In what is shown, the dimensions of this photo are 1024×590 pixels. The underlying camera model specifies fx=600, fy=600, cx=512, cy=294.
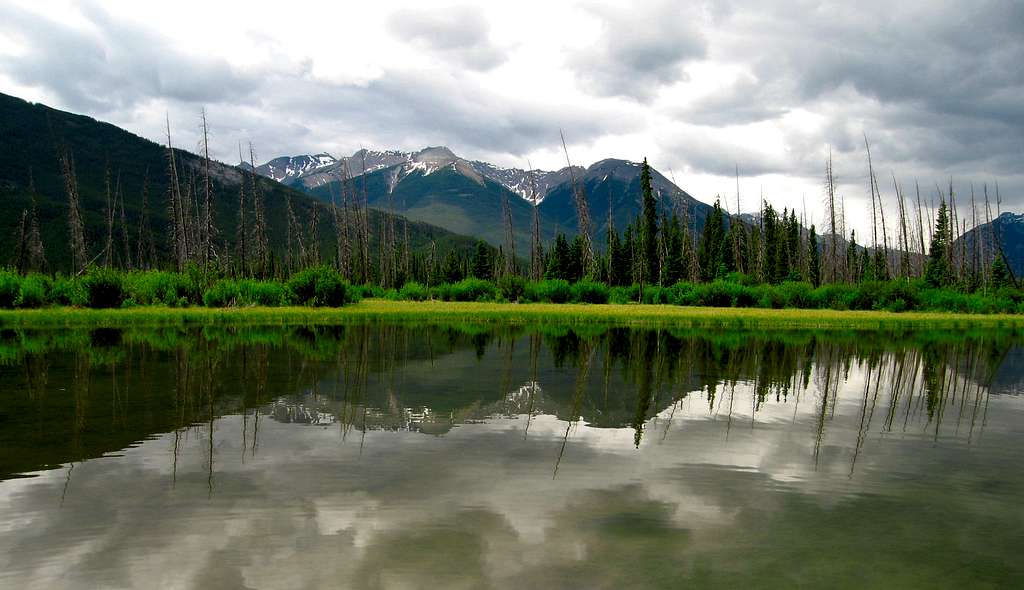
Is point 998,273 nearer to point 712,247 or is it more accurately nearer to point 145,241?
point 712,247

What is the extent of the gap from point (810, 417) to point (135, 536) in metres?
13.4

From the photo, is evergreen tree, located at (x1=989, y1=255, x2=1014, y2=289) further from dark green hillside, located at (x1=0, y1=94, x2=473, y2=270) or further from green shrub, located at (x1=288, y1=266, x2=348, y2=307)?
dark green hillside, located at (x1=0, y1=94, x2=473, y2=270)

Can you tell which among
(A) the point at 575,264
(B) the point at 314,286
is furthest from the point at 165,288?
(A) the point at 575,264

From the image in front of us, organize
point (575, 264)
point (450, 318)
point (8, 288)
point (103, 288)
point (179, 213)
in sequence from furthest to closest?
point (575, 264) → point (179, 213) → point (450, 318) → point (103, 288) → point (8, 288)

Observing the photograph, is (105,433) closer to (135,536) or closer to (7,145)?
(135,536)

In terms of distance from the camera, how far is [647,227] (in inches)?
3314

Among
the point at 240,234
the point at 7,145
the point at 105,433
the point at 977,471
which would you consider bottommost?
the point at 977,471

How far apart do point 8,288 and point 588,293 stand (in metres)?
46.5

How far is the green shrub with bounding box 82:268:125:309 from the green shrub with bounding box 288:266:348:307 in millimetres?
11230

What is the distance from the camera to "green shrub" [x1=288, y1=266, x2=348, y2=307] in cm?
4653

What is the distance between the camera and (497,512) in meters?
7.84

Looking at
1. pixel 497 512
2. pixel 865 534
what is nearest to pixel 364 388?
pixel 497 512

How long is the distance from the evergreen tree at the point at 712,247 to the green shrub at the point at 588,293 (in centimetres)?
3104

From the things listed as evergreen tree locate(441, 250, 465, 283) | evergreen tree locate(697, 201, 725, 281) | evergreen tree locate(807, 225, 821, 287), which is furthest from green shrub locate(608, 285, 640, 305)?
evergreen tree locate(441, 250, 465, 283)
